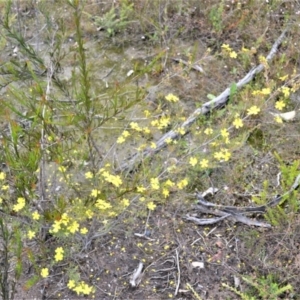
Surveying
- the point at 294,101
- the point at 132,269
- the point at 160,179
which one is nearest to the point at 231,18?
the point at 294,101

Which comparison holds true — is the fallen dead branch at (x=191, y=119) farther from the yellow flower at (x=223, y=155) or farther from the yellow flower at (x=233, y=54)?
the yellow flower at (x=223, y=155)

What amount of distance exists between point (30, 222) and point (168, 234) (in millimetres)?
972

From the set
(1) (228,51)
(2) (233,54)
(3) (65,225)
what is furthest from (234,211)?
(1) (228,51)

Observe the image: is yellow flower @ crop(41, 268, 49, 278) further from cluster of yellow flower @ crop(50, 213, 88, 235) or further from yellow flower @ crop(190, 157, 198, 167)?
yellow flower @ crop(190, 157, 198, 167)

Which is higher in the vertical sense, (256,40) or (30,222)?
(256,40)

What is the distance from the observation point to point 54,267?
9.95ft

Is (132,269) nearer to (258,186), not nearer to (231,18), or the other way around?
(258,186)

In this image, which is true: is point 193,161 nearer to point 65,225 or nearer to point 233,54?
point 65,225

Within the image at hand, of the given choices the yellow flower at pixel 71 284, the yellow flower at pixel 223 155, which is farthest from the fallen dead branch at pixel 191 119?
the yellow flower at pixel 71 284

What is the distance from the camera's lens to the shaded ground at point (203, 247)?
115 inches

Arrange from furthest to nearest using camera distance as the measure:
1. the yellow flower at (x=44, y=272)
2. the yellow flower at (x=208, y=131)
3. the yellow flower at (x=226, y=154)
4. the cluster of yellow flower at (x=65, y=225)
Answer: the yellow flower at (x=208, y=131)
the yellow flower at (x=226, y=154)
the yellow flower at (x=44, y=272)
the cluster of yellow flower at (x=65, y=225)

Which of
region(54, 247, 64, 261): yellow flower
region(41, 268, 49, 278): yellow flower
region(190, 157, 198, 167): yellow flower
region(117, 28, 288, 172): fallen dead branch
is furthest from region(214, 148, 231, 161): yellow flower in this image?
region(41, 268, 49, 278): yellow flower

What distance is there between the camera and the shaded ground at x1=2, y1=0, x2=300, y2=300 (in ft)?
9.55

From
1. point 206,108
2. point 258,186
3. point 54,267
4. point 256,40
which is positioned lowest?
point 54,267
